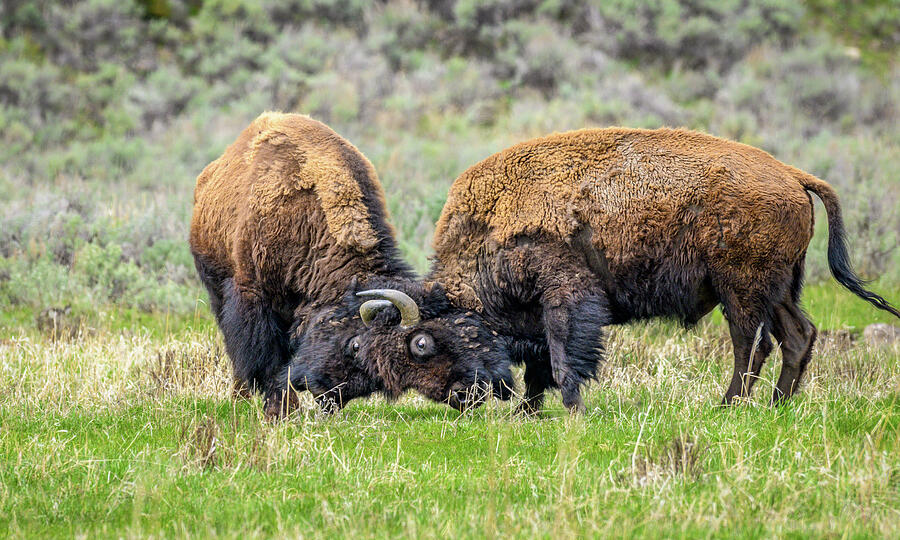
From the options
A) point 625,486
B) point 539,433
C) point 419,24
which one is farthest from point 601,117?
point 625,486

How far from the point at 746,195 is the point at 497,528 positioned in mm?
3359

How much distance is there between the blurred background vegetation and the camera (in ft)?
51.0

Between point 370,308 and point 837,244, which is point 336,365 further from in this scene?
point 837,244

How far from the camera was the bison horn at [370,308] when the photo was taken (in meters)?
6.83

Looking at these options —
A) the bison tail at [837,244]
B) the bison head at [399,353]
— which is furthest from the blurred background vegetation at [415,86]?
the bison tail at [837,244]

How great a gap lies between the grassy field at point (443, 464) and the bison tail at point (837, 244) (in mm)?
675

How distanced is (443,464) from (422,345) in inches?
56.1

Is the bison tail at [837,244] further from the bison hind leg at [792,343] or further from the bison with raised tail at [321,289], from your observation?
the bison with raised tail at [321,289]

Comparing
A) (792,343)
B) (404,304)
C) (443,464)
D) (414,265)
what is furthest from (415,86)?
(443,464)

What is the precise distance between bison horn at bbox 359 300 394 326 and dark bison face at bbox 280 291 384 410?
0.11 meters

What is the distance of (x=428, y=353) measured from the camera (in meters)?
6.80

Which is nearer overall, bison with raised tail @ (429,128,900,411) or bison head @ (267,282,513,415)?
bison with raised tail @ (429,128,900,411)

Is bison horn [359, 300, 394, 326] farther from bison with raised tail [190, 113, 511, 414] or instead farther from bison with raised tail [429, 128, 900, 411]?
bison with raised tail [429, 128, 900, 411]

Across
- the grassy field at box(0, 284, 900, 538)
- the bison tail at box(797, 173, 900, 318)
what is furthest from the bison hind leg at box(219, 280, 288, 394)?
the bison tail at box(797, 173, 900, 318)
